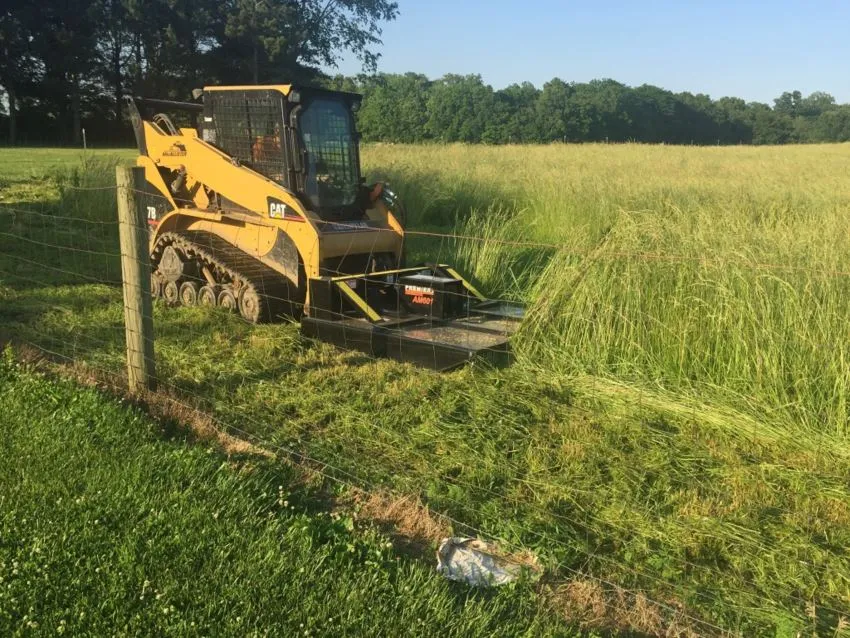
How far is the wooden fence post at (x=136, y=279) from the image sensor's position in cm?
523

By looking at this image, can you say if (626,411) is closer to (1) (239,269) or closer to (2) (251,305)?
(2) (251,305)

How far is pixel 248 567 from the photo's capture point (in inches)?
127

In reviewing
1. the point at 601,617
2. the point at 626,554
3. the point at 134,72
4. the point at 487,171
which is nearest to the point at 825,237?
the point at 626,554

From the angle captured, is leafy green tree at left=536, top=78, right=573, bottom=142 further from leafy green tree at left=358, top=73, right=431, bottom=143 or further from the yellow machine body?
the yellow machine body

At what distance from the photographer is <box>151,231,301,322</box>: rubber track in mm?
7668

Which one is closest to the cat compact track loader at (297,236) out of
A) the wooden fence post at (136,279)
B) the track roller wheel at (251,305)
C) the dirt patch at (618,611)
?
the track roller wheel at (251,305)

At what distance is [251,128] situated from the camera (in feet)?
26.4

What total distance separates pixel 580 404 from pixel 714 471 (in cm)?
129

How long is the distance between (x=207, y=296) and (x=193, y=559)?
17.3ft

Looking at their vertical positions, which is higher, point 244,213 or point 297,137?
point 297,137

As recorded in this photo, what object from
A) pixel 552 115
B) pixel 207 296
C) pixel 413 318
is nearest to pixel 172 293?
pixel 207 296

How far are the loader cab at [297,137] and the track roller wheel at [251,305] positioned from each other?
1.05 metres

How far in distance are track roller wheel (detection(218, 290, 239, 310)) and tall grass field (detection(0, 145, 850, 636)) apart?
136mm

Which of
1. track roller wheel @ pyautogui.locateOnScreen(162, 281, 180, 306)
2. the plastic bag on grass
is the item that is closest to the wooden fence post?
the plastic bag on grass
